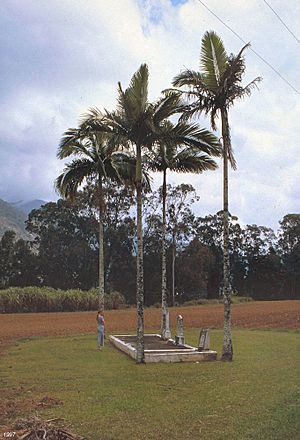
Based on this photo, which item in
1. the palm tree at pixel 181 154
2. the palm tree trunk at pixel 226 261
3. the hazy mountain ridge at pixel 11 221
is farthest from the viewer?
the hazy mountain ridge at pixel 11 221

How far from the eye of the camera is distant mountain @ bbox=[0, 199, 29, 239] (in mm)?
150250

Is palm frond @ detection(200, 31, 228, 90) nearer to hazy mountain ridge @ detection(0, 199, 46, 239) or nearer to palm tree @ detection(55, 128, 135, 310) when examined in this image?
palm tree @ detection(55, 128, 135, 310)

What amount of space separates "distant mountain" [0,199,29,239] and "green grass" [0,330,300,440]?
13323 cm

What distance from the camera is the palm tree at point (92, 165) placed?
2473cm

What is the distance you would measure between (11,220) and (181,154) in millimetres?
147351

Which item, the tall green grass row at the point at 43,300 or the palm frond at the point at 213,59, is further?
the tall green grass row at the point at 43,300

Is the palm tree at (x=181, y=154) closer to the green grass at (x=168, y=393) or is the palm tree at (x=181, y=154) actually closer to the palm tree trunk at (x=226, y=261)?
the palm tree trunk at (x=226, y=261)

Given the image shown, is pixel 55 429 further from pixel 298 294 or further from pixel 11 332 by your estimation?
pixel 298 294

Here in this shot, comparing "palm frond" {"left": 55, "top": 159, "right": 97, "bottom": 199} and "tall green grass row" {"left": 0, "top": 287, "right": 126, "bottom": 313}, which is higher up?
"palm frond" {"left": 55, "top": 159, "right": 97, "bottom": 199}

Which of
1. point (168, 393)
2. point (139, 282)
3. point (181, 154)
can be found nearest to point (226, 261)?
point (139, 282)

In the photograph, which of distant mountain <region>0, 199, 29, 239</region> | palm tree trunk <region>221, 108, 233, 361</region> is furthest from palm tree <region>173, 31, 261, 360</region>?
distant mountain <region>0, 199, 29, 239</region>

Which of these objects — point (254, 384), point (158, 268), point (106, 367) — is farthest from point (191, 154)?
point (158, 268)

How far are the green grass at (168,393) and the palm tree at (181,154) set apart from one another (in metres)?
5.83

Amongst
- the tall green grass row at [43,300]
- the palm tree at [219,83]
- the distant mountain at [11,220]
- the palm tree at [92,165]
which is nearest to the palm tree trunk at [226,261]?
the palm tree at [219,83]
